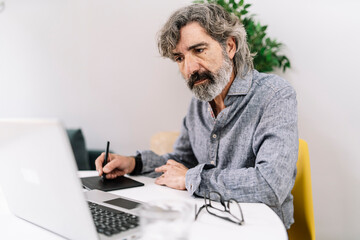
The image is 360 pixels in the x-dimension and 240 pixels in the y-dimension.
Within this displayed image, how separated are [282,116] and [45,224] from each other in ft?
2.52

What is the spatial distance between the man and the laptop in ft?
1.09

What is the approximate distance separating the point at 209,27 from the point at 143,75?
1107 mm

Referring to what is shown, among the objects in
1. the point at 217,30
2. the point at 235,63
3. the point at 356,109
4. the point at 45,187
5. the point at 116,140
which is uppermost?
the point at 217,30

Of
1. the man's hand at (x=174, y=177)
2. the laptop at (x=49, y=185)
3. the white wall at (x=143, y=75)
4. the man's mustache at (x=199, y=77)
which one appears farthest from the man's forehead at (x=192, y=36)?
the white wall at (x=143, y=75)

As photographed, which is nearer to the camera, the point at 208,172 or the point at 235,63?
the point at 208,172

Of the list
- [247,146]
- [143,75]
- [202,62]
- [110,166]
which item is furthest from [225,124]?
[143,75]

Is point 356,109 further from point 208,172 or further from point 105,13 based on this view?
point 105,13

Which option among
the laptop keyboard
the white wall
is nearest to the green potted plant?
the white wall

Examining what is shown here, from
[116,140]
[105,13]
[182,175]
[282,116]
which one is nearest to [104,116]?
[116,140]

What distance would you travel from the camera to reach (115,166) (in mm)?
1183

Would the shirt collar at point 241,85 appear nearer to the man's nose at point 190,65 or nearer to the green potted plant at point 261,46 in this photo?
the man's nose at point 190,65

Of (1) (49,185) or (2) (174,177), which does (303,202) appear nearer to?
(2) (174,177)

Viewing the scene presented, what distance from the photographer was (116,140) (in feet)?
7.80

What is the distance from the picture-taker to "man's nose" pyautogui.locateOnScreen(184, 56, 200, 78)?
1217 millimetres
